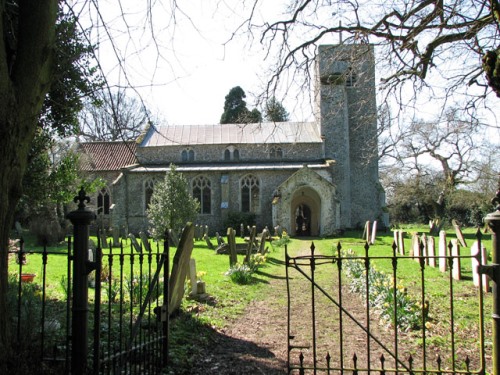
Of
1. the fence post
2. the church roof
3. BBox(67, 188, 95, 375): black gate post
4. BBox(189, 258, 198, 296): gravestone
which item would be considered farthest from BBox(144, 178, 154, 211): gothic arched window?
the fence post

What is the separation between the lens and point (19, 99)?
12.2 feet

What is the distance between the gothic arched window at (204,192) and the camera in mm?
30688

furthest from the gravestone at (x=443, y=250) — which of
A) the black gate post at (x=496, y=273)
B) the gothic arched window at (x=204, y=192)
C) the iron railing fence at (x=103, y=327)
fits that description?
the gothic arched window at (x=204, y=192)

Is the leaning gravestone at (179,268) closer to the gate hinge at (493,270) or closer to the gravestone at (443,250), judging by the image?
the gate hinge at (493,270)

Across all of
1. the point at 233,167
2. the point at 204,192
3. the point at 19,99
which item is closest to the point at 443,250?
the point at 19,99

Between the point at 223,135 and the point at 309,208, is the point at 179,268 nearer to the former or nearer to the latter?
the point at 309,208

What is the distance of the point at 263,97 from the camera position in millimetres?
7879

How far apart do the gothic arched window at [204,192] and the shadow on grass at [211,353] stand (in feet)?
78.6

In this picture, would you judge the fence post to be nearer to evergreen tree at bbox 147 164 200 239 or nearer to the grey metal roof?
evergreen tree at bbox 147 164 200 239

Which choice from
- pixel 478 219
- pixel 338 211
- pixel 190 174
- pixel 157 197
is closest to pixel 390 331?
pixel 157 197

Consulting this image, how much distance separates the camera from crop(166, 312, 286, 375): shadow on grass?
508cm

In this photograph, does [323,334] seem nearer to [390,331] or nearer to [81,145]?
[390,331]

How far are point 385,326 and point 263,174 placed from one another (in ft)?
76.6

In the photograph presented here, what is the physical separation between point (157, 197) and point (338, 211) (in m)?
11.0
